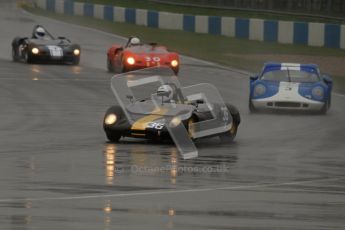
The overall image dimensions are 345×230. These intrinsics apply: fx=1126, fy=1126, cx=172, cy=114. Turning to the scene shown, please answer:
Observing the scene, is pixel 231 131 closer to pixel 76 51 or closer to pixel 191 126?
pixel 191 126

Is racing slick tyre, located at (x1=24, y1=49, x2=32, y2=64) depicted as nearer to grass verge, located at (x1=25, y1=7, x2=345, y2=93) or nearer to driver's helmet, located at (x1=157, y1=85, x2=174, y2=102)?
grass verge, located at (x1=25, y1=7, x2=345, y2=93)

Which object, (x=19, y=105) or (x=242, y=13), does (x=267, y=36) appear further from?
(x=19, y=105)

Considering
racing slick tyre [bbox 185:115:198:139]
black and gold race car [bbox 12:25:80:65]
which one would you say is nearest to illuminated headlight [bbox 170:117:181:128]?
racing slick tyre [bbox 185:115:198:139]

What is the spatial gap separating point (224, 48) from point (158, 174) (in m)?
27.6

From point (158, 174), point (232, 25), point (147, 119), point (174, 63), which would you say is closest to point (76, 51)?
point (174, 63)

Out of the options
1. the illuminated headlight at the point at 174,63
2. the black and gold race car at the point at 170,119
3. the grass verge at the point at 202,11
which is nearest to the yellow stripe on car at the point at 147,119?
the black and gold race car at the point at 170,119

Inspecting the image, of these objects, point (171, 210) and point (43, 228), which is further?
point (171, 210)

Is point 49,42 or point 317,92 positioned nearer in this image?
point 317,92

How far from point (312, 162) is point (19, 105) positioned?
348 inches

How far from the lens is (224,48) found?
40.4 meters

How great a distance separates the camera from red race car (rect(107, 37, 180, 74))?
99.0 ft

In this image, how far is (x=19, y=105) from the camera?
22062mm

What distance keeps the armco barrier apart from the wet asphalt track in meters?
16.6

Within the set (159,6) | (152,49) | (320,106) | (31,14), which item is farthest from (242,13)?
(320,106)
